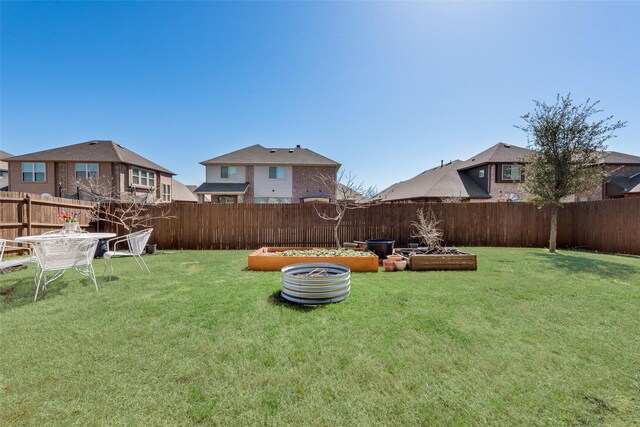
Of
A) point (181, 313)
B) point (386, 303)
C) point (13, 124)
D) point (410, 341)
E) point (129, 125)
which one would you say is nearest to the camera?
point (410, 341)

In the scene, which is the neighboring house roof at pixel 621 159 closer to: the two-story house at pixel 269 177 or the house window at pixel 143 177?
the two-story house at pixel 269 177

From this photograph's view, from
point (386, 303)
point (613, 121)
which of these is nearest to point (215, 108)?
point (386, 303)

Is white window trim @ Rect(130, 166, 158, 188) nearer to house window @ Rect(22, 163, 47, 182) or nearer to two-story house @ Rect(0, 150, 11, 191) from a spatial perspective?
house window @ Rect(22, 163, 47, 182)

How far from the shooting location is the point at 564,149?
10180 millimetres

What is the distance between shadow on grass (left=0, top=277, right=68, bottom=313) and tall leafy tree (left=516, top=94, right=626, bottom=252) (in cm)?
1455

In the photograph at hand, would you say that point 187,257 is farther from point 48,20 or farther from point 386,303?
point 48,20

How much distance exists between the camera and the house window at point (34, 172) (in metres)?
20.2

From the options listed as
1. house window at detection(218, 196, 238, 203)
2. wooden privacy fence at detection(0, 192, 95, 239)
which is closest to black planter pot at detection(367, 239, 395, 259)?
wooden privacy fence at detection(0, 192, 95, 239)

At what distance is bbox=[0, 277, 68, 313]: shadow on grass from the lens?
407 cm

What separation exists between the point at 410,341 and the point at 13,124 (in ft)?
64.0

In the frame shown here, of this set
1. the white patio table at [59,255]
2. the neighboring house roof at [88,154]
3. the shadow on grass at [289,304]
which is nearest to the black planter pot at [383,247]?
the shadow on grass at [289,304]

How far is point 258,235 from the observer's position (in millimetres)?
10797

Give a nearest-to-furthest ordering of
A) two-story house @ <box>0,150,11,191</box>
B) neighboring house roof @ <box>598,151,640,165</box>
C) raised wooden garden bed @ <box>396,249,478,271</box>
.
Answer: raised wooden garden bed @ <box>396,249,478,271</box> → neighboring house roof @ <box>598,151,640,165</box> → two-story house @ <box>0,150,11,191</box>

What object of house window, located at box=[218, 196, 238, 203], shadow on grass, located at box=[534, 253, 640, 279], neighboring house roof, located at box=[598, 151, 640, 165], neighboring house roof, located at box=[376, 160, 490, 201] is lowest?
shadow on grass, located at box=[534, 253, 640, 279]
